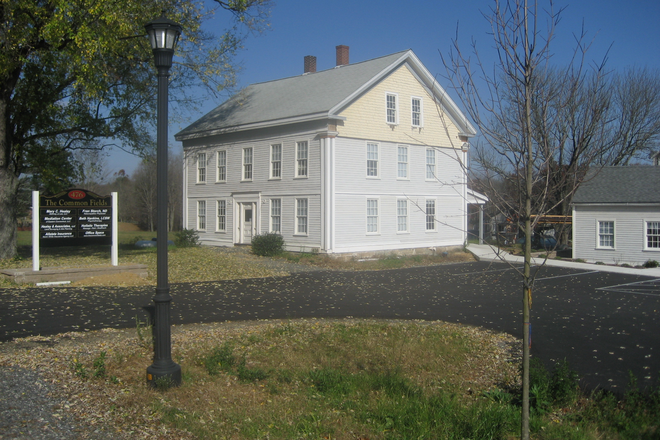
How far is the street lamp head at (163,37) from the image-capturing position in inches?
256

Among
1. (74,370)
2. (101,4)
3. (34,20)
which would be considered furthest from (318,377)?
(34,20)

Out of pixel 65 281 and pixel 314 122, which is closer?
pixel 65 281

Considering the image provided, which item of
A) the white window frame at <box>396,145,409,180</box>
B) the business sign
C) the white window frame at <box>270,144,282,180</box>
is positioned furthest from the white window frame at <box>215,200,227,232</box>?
the business sign

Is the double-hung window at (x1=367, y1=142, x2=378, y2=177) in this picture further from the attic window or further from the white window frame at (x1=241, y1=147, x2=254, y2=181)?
the white window frame at (x1=241, y1=147, x2=254, y2=181)

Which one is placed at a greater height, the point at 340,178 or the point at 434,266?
the point at 340,178

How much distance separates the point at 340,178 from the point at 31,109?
485 inches

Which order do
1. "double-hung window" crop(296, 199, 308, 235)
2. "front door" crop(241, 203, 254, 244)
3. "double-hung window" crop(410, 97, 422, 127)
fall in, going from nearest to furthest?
"double-hung window" crop(296, 199, 308, 235) < "double-hung window" crop(410, 97, 422, 127) < "front door" crop(241, 203, 254, 244)

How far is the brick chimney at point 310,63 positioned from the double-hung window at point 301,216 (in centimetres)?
1126

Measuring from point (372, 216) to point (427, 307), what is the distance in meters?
13.0

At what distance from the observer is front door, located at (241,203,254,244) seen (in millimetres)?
27625

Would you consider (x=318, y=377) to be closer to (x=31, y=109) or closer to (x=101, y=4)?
(x=101, y=4)

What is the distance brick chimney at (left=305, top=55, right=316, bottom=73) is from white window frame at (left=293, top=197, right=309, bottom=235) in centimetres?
1124

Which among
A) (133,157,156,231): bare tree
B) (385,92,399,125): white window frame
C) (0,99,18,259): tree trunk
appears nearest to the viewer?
(0,99,18,259): tree trunk

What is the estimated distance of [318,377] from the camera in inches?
264
